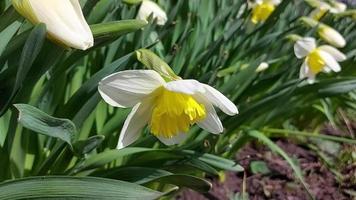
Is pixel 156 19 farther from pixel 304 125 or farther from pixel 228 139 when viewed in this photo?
pixel 304 125

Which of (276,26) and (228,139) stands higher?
(276,26)

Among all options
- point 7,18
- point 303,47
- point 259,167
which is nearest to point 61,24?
point 7,18

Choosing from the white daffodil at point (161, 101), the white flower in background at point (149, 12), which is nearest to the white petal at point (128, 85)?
the white daffodil at point (161, 101)

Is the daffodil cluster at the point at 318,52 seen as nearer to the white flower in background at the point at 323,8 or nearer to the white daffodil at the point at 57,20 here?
the white flower in background at the point at 323,8

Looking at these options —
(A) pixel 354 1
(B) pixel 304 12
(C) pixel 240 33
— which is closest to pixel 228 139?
(C) pixel 240 33

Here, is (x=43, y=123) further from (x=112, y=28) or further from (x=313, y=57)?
(x=313, y=57)

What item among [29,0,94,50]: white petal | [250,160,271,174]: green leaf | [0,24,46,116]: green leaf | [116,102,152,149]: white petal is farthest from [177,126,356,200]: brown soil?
[29,0,94,50]: white petal
